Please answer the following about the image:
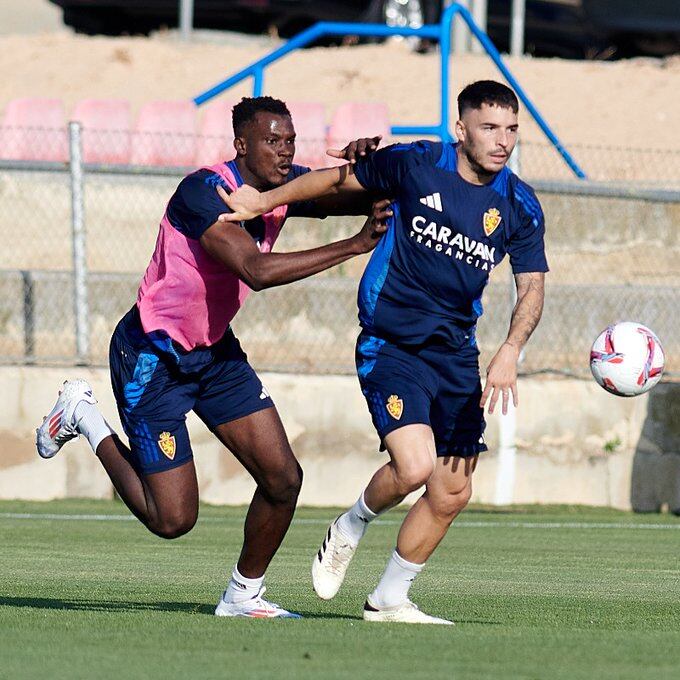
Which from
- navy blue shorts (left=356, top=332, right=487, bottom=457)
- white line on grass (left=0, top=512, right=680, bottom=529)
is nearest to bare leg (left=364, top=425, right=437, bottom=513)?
navy blue shorts (left=356, top=332, right=487, bottom=457)

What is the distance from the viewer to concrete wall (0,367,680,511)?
12797 millimetres

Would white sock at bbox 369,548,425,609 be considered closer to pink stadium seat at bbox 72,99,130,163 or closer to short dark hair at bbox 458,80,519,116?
short dark hair at bbox 458,80,519,116

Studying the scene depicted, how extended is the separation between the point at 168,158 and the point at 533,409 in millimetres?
6365

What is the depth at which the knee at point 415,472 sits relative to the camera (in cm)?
681

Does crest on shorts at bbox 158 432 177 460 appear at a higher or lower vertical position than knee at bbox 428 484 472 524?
higher

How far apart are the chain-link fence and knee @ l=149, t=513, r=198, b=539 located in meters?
5.43

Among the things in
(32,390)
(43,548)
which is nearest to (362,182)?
(43,548)

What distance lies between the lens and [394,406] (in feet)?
22.8

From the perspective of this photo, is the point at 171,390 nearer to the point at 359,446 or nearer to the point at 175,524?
the point at 175,524

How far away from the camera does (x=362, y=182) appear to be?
7199mm

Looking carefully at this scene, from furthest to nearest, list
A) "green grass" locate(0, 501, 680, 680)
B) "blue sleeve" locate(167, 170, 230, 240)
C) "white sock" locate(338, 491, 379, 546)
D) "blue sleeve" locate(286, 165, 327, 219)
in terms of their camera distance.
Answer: "blue sleeve" locate(286, 165, 327, 219) < "white sock" locate(338, 491, 379, 546) < "blue sleeve" locate(167, 170, 230, 240) < "green grass" locate(0, 501, 680, 680)

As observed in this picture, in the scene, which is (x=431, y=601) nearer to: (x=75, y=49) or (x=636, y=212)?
(x=636, y=212)

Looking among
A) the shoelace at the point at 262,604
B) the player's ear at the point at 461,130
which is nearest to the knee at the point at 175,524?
the shoelace at the point at 262,604

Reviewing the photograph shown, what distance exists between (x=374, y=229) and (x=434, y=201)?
36 cm
